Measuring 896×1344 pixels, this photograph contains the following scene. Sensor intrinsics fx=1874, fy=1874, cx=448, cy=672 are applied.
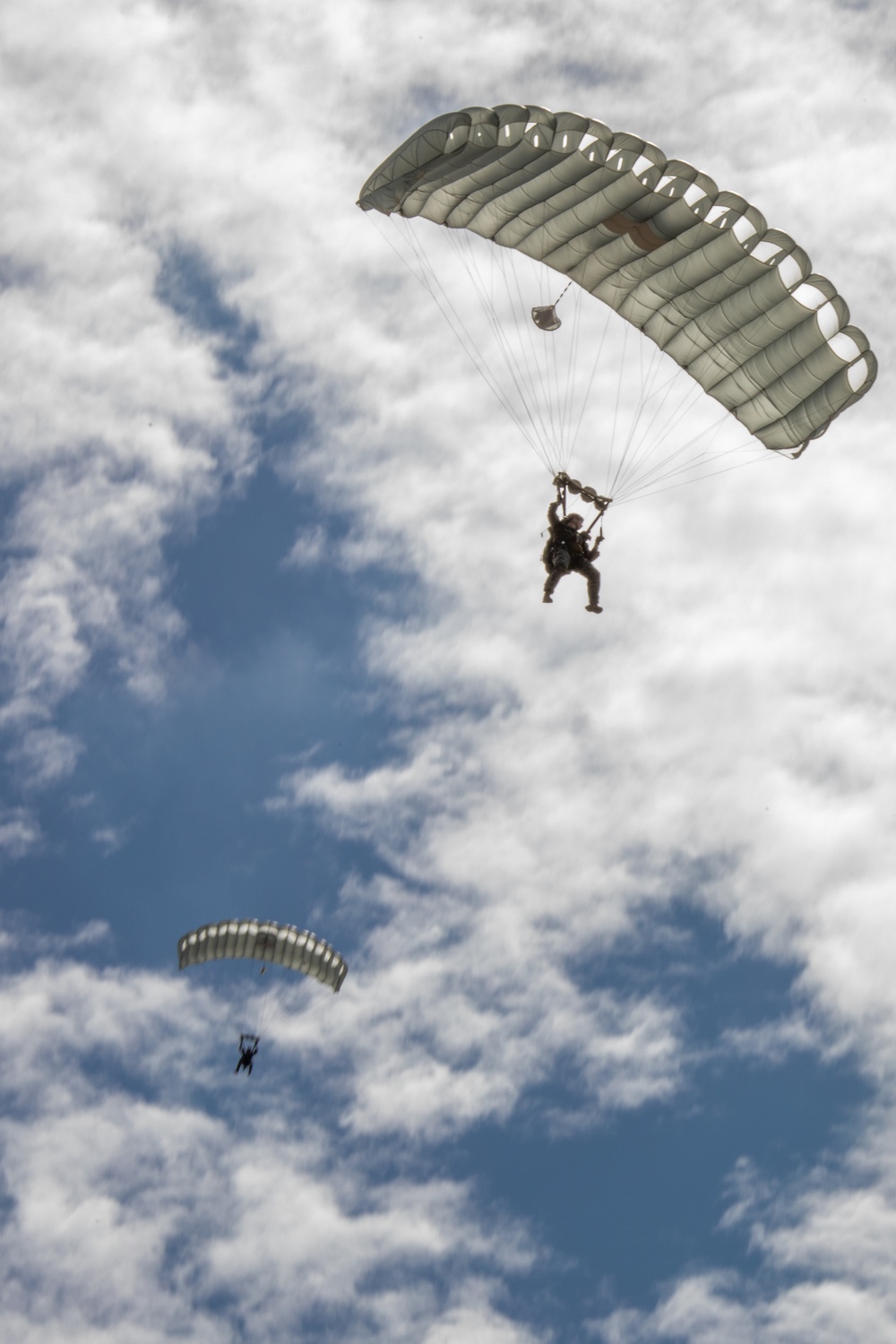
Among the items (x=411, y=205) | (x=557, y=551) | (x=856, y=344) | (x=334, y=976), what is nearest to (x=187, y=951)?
(x=334, y=976)

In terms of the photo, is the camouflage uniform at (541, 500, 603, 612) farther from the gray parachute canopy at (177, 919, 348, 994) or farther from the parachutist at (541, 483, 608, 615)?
the gray parachute canopy at (177, 919, 348, 994)

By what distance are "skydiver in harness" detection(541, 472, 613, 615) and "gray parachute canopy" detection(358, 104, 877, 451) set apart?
109 inches

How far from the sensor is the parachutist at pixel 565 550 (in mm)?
29453

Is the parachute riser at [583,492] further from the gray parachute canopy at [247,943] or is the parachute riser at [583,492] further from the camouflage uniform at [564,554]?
the gray parachute canopy at [247,943]

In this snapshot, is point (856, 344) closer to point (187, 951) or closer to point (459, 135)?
point (459, 135)

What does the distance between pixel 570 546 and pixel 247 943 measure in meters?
12.7

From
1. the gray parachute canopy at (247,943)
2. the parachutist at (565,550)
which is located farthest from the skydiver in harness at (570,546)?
the gray parachute canopy at (247,943)

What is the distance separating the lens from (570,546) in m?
29.5

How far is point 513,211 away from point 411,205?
5.36ft

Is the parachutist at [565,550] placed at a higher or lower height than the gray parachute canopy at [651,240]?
lower

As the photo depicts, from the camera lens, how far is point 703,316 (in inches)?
1138

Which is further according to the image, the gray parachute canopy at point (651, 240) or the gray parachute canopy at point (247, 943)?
the gray parachute canopy at point (247, 943)

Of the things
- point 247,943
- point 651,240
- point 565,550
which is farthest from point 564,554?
point 247,943

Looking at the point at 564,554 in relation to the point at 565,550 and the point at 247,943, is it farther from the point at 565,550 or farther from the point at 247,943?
the point at 247,943
